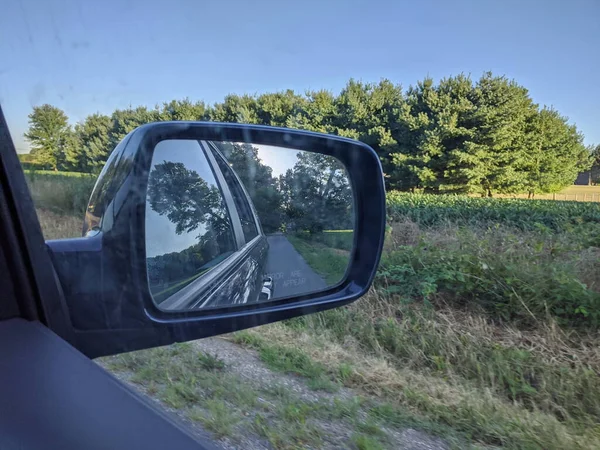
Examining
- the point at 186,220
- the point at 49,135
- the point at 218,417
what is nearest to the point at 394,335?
the point at 218,417

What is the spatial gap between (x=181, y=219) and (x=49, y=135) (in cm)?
61

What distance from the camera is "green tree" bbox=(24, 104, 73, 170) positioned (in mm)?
1595

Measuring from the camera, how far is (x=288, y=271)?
231cm

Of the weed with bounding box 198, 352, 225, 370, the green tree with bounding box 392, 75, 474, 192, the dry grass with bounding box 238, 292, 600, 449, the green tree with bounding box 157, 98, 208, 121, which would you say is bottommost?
the dry grass with bounding box 238, 292, 600, 449

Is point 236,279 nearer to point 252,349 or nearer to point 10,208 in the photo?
point 10,208

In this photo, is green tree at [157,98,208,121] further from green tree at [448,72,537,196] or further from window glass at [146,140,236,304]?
green tree at [448,72,537,196]

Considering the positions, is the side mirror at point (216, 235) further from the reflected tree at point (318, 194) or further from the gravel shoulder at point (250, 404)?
the gravel shoulder at point (250, 404)

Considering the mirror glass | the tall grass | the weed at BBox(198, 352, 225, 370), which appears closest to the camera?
the tall grass

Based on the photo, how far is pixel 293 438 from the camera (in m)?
2.48

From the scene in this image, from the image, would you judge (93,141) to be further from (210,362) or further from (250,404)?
(210,362)

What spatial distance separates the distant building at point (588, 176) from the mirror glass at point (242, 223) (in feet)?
71.6

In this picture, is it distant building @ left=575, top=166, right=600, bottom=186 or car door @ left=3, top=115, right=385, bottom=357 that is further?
distant building @ left=575, top=166, right=600, bottom=186

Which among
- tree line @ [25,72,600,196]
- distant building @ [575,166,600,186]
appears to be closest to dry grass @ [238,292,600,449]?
tree line @ [25,72,600,196]

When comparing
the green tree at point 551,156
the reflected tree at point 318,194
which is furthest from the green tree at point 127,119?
the green tree at point 551,156
